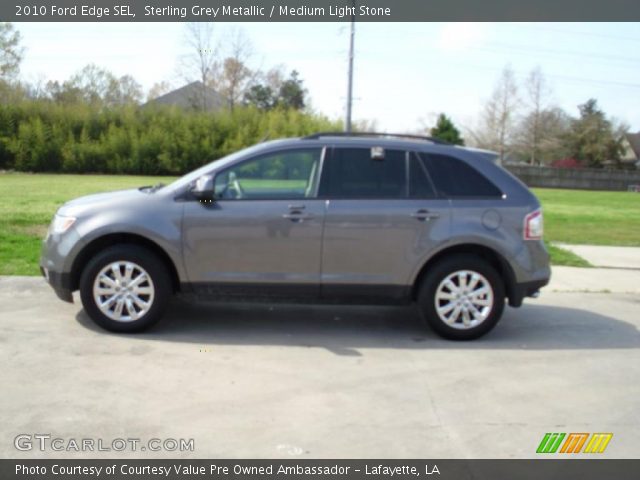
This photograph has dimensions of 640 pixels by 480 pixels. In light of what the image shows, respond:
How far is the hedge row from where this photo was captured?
132 feet

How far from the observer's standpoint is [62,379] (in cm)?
468

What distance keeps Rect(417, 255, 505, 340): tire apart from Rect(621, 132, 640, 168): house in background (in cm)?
6784

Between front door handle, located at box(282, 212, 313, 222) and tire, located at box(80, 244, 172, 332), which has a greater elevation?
front door handle, located at box(282, 212, 313, 222)

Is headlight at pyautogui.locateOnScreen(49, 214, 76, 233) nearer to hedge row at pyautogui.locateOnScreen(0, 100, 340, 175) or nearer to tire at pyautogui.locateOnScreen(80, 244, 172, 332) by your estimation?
tire at pyautogui.locateOnScreen(80, 244, 172, 332)

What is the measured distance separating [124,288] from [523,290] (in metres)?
3.58

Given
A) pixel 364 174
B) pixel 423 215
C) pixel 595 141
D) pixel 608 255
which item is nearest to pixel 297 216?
pixel 364 174

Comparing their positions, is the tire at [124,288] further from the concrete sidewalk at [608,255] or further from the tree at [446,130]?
the tree at [446,130]

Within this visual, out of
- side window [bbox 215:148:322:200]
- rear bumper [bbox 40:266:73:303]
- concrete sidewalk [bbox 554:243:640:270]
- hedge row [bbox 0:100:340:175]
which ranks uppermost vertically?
hedge row [bbox 0:100:340:175]

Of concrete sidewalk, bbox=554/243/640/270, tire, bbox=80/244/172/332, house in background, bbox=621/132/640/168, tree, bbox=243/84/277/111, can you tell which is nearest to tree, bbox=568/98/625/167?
house in background, bbox=621/132/640/168

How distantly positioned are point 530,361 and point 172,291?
A: 3165mm

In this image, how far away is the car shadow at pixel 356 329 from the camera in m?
5.85

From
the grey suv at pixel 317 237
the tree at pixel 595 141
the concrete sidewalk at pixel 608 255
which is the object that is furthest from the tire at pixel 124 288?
the tree at pixel 595 141
